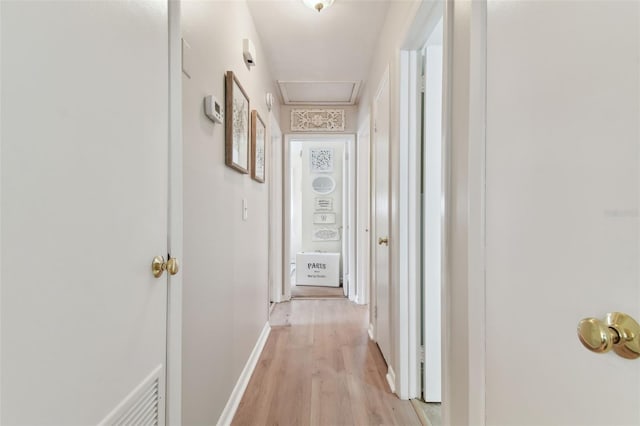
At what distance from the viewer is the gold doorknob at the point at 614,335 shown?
42 centimetres

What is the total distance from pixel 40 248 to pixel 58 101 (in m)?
0.23

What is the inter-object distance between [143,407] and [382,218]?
6.05ft

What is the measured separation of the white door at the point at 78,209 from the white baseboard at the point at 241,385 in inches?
35.5

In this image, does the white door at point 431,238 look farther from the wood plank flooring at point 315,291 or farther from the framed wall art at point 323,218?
the framed wall art at point 323,218

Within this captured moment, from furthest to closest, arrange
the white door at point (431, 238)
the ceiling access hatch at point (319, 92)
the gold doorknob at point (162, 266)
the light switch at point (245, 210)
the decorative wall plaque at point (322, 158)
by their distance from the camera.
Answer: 1. the decorative wall plaque at point (322, 158)
2. the ceiling access hatch at point (319, 92)
3. the light switch at point (245, 210)
4. the white door at point (431, 238)
5. the gold doorknob at point (162, 266)

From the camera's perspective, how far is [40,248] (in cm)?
46

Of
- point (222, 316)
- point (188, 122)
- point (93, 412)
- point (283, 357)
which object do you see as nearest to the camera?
point (93, 412)

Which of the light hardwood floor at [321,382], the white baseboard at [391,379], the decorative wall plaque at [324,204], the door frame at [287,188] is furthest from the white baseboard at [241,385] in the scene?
the decorative wall plaque at [324,204]

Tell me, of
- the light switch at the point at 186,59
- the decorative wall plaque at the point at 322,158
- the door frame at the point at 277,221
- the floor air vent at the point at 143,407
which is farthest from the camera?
the decorative wall plaque at the point at 322,158

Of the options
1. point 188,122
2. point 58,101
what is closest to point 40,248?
point 58,101

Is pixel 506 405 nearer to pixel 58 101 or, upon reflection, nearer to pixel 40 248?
pixel 40 248

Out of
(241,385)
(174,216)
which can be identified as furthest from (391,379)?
(174,216)

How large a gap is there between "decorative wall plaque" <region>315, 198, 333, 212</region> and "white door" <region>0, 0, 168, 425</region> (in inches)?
170

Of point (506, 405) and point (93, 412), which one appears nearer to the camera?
point (93, 412)
